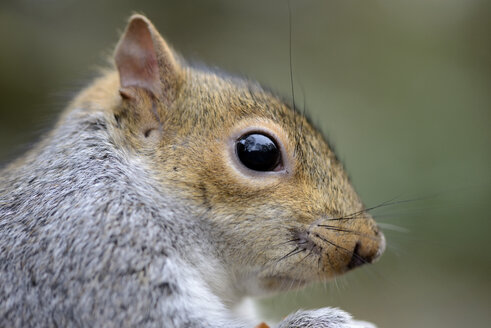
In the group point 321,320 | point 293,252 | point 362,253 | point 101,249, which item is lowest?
point 101,249

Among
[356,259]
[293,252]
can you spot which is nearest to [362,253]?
[356,259]

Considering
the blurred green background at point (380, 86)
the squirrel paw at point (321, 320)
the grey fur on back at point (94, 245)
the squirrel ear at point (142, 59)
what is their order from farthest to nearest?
the blurred green background at point (380, 86), the squirrel ear at point (142, 59), the squirrel paw at point (321, 320), the grey fur on back at point (94, 245)

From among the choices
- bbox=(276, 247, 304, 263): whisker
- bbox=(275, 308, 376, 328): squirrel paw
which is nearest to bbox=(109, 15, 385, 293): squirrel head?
bbox=(276, 247, 304, 263): whisker

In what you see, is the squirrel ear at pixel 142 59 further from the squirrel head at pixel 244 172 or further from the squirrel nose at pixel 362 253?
the squirrel nose at pixel 362 253

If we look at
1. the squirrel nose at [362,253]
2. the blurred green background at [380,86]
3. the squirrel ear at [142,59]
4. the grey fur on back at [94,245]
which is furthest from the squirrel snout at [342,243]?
the blurred green background at [380,86]

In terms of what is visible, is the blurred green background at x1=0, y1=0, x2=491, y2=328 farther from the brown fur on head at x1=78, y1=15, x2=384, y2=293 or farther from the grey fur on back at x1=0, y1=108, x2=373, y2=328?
the grey fur on back at x1=0, y1=108, x2=373, y2=328

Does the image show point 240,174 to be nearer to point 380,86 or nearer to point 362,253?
point 362,253

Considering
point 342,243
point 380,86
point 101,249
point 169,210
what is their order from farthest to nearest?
1. point 380,86
2. point 342,243
3. point 169,210
4. point 101,249
